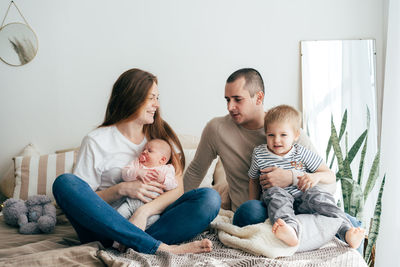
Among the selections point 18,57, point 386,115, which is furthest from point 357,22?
point 18,57

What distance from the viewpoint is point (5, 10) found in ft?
9.46

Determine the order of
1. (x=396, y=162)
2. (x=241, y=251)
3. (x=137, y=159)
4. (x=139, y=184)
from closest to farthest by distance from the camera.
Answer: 1. (x=241, y=251)
2. (x=139, y=184)
3. (x=137, y=159)
4. (x=396, y=162)

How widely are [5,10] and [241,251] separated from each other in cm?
258

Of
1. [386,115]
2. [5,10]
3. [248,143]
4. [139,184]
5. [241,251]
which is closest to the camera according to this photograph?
[241,251]

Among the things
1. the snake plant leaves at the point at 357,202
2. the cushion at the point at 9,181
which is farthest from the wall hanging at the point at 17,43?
the snake plant leaves at the point at 357,202

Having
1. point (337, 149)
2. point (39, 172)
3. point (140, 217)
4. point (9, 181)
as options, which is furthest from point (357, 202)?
point (9, 181)

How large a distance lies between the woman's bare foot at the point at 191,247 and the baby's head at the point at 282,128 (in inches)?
22.9

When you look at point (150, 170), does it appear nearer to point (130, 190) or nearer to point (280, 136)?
point (130, 190)

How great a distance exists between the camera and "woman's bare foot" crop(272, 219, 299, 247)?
4.75 feet

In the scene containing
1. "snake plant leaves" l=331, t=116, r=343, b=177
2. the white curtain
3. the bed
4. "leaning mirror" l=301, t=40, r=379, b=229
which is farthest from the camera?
"leaning mirror" l=301, t=40, r=379, b=229

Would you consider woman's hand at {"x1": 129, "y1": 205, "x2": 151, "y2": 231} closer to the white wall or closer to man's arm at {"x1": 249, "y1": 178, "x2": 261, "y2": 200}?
man's arm at {"x1": 249, "y1": 178, "x2": 261, "y2": 200}

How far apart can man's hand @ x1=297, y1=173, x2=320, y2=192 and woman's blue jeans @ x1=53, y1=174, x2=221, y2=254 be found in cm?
40

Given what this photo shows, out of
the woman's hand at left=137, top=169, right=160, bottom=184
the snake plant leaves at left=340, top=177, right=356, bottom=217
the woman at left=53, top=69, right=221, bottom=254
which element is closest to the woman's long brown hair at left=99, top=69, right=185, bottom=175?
the woman at left=53, top=69, right=221, bottom=254

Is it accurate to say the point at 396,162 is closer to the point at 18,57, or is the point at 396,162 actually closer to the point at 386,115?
the point at 386,115
